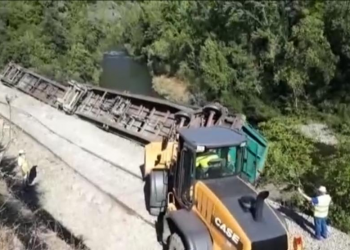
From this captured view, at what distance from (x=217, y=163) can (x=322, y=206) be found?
3.52 m

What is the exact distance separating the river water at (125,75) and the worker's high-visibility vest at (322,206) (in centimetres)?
3215

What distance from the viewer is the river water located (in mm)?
45566

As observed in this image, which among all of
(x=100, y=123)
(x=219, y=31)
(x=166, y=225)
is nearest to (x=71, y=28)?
(x=219, y=31)

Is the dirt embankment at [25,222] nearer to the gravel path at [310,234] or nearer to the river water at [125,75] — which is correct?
the gravel path at [310,234]

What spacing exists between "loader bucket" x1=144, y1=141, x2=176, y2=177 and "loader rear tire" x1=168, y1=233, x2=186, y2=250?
2.82 meters

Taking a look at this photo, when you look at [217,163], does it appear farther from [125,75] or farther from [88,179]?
[125,75]

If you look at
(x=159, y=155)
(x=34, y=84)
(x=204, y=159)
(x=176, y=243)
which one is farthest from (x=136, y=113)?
(x=176, y=243)

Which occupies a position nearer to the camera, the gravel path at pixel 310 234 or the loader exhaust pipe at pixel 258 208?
the loader exhaust pipe at pixel 258 208

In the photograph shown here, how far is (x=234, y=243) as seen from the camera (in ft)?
28.2

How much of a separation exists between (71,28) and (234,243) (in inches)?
1598

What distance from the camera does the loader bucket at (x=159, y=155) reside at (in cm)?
1285

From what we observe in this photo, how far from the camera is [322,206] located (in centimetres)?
1198

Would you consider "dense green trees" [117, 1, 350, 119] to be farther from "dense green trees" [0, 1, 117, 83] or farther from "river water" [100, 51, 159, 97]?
"dense green trees" [0, 1, 117, 83]

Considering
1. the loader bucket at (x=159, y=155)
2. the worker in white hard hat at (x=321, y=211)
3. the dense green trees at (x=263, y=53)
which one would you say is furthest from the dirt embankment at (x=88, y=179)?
the dense green trees at (x=263, y=53)
